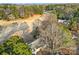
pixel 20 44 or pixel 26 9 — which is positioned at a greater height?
pixel 26 9

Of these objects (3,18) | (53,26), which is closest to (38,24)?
(53,26)

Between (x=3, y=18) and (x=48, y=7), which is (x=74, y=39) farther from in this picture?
(x=3, y=18)

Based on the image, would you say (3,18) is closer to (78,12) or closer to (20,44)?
(20,44)
